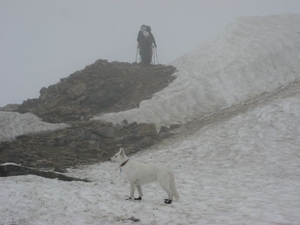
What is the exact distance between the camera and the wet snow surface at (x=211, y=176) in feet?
26.8

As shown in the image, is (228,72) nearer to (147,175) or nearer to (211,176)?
(211,176)

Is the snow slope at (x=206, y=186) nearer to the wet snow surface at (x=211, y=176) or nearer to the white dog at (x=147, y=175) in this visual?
the wet snow surface at (x=211, y=176)

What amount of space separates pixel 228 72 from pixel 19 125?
17083 millimetres

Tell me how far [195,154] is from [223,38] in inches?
824

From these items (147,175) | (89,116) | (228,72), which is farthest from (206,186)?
(228,72)

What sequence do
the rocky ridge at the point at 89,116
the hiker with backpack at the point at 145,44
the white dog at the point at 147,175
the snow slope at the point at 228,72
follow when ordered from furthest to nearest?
1. the hiker with backpack at the point at 145,44
2. the snow slope at the point at 228,72
3. the rocky ridge at the point at 89,116
4. the white dog at the point at 147,175

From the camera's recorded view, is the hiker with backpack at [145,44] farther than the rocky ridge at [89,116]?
Yes

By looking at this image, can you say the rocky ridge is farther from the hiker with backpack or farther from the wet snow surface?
the hiker with backpack

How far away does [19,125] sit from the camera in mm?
21641

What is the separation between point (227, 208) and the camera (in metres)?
9.15

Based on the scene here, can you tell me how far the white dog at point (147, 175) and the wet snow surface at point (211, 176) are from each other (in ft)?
1.30

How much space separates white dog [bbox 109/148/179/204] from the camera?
10.1 meters

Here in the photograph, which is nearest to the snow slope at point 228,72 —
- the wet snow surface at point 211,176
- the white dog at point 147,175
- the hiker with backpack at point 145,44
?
the wet snow surface at point 211,176

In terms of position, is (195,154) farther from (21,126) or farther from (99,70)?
(99,70)
